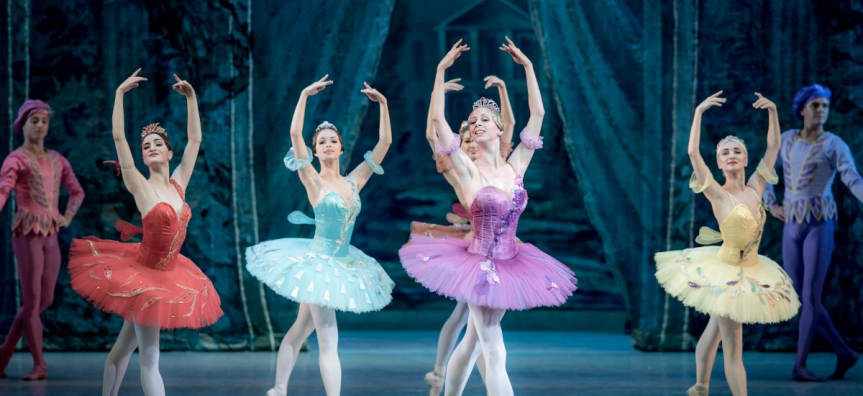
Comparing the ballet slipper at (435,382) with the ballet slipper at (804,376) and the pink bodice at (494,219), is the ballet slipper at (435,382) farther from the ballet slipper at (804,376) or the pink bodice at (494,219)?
the ballet slipper at (804,376)

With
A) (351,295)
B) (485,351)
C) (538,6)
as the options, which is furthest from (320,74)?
(485,351)

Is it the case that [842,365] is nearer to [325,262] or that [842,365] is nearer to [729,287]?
[729,287]

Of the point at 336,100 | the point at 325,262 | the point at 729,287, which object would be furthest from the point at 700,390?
the point at 336,100

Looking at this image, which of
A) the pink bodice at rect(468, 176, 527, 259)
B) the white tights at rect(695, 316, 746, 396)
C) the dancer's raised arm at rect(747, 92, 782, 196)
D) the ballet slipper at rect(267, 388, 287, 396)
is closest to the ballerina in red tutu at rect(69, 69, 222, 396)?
the ballet slipper at rect(267, 388, 287, 396)

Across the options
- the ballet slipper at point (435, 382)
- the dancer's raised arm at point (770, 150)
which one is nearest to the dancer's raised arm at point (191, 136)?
the ballet slipper at point (435, 382)

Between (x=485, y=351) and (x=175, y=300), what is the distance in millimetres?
1284

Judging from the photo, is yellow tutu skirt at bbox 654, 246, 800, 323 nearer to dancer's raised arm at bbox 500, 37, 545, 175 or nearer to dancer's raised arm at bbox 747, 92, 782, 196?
dancer's raised arm at bbox 747, 92, 782, 196

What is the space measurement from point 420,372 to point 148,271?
6.94 feet

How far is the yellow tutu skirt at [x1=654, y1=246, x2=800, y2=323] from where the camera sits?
15.2 ft

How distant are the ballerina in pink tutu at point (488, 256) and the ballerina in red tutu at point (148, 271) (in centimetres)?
94

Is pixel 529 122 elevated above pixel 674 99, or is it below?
below

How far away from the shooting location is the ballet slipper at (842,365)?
5719 mm

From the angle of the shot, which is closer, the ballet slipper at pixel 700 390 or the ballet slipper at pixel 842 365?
the ballet slipper at pixel 700 390

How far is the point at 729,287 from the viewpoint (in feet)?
15.4
